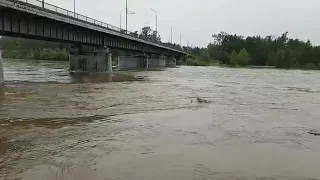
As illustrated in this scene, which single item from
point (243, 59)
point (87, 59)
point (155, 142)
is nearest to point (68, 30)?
point (87, 59)

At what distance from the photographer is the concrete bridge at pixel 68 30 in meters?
36.2

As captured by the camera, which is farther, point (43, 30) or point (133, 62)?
point (133, 62)

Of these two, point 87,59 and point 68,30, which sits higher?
point 68,30

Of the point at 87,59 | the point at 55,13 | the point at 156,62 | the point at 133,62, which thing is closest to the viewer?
the point at 55,13

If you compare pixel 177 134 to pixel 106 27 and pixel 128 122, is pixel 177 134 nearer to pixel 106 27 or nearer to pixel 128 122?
pixel 128 122

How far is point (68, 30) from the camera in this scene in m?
51.4

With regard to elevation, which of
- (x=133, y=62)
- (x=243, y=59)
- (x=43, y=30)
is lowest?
(x=133, y=62)

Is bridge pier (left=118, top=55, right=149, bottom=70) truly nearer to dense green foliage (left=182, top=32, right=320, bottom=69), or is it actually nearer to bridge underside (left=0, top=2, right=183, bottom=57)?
bridge underside (left=0, top=2, right=183, bottom=57)

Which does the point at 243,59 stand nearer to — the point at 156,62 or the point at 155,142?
the point at 156,62

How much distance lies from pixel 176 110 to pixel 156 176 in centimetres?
1160

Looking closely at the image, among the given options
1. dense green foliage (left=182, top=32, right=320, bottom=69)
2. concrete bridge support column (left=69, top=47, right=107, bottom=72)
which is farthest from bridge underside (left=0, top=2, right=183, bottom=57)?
dense green foliage (left=182, top=32, right=320, bottom=69)

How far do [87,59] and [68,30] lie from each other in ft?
63.2

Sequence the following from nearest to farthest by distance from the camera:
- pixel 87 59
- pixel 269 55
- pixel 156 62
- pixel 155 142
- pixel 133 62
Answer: pixel 155 142
pixel 87 59
pixel 133 62
pixel 156 62
pixel 269 55

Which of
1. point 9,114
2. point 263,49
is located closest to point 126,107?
point 9,114
